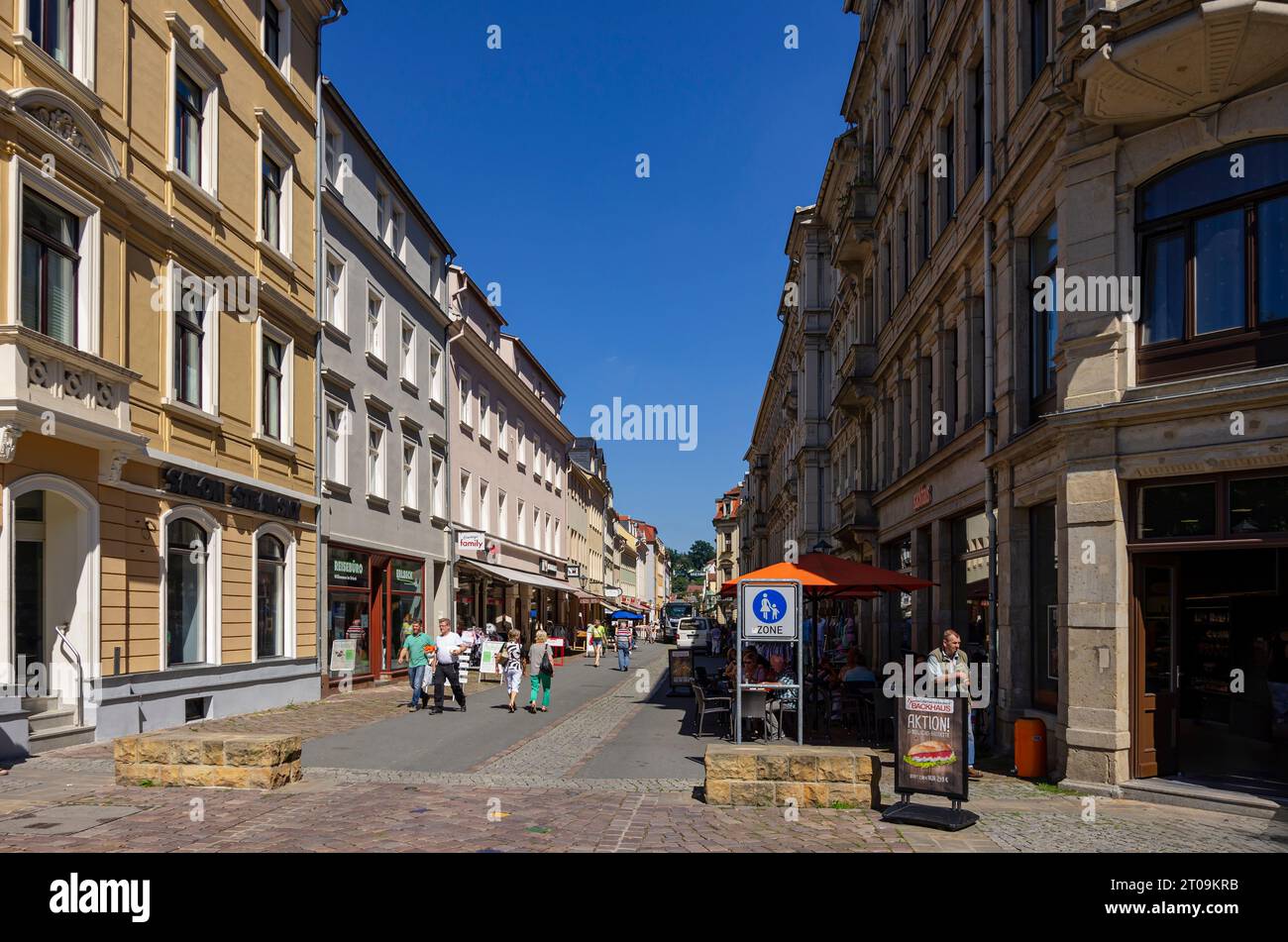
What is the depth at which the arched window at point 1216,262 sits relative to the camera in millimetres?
10281

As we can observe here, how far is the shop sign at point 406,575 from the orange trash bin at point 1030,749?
18.6 metres

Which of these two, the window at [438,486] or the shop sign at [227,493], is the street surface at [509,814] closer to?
the shop sign at [227,493]

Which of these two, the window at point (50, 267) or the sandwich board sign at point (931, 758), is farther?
the window at point (50, 267)

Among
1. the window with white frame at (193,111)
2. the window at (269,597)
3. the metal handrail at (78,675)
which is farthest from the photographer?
the window at (269,597)

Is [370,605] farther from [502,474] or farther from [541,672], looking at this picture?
[502,474]

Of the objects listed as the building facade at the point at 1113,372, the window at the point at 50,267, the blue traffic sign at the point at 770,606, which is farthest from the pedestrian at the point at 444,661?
the building facade at the point at 1113,372

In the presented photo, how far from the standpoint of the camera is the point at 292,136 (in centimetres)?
2156

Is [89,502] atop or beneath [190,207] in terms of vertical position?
beneath

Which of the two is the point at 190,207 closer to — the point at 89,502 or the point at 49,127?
the point at 49,127

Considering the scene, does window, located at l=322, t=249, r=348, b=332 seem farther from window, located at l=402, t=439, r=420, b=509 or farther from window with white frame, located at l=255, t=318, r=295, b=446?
window, located at l=402, t=439, r=420, b=509

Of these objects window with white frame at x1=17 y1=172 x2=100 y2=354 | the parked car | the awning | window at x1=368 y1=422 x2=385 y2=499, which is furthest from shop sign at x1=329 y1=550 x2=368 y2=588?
the parked car

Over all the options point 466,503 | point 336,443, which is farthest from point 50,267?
point 466,503
